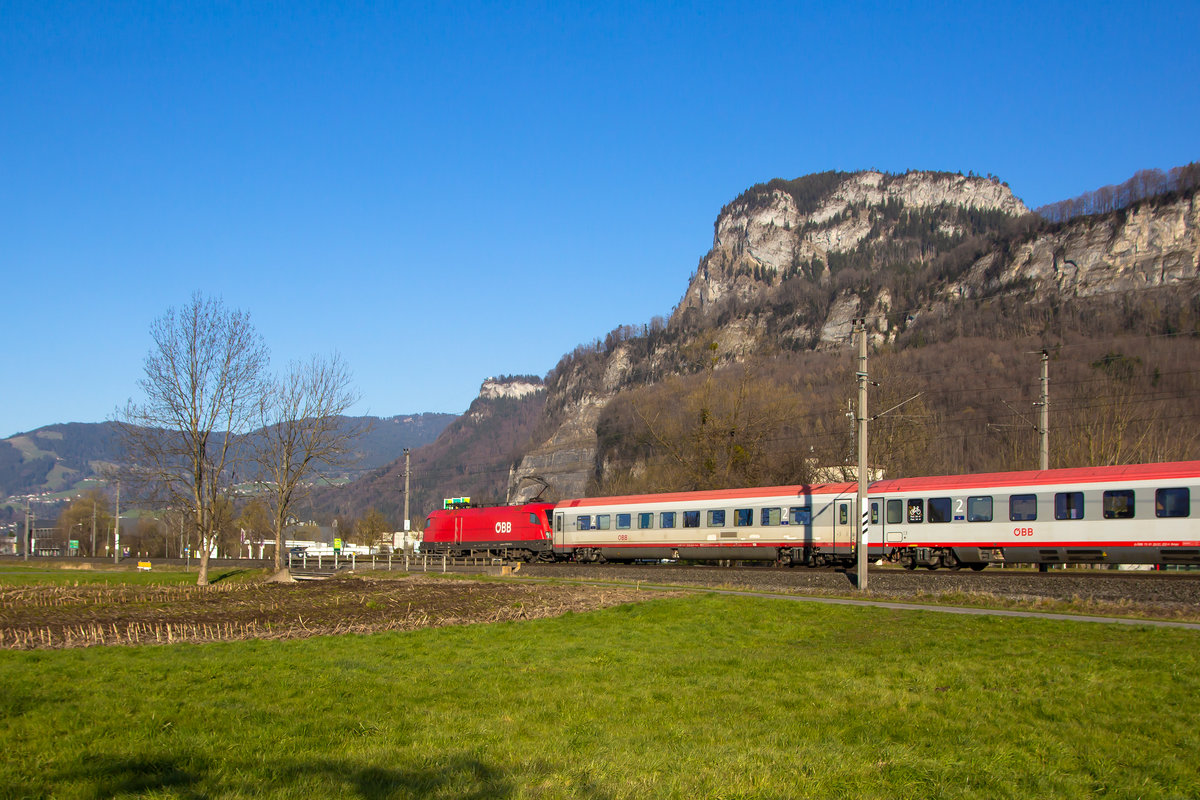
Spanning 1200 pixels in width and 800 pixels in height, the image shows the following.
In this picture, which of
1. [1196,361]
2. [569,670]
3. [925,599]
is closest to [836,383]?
[1196,361]

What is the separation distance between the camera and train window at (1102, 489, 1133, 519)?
89.5 feet

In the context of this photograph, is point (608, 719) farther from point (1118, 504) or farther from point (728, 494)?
point (728, 494)

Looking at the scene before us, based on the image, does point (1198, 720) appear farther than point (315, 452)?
No

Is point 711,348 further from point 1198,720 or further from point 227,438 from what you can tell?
point 1198,720

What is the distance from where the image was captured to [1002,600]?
22.7 m

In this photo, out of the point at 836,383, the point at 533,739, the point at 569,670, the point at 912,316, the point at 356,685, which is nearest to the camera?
the point at 533,739

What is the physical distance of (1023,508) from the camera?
97.8 feet

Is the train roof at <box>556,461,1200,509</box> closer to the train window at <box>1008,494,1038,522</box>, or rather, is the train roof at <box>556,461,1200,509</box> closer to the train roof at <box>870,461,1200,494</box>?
the train roof at <box>870,461,1200,494</box>

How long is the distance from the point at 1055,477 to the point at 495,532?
3635cm

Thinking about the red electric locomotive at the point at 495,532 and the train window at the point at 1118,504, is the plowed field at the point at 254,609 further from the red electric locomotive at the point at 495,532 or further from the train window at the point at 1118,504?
the red electric locomotive at the point at 495,532

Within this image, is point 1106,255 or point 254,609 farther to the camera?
point 1106,255

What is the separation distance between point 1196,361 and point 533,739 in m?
93.0

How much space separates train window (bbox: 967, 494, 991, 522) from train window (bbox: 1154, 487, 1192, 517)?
17.0ft

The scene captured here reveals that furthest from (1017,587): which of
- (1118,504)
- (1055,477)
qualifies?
(1055,477)
